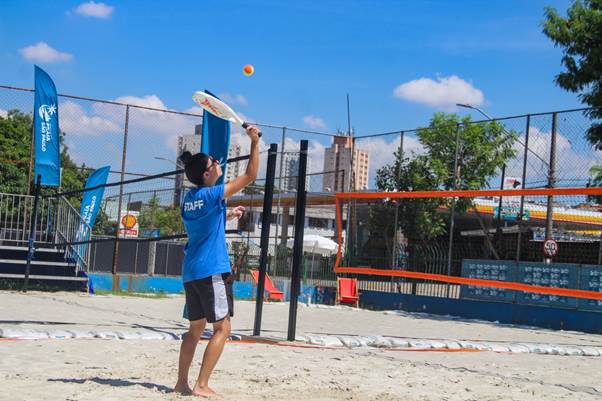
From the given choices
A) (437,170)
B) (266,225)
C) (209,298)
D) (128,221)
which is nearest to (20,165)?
(128,221)

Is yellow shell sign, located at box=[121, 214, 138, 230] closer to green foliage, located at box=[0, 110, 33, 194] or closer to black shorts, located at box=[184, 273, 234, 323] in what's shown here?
green foliage, located at box=[0, 110, 33, 194]

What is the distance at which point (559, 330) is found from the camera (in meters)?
13.8

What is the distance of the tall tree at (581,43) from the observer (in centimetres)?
1480

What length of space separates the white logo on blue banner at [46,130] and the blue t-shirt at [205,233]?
9.98 m

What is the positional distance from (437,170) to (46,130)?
8295 millimetres

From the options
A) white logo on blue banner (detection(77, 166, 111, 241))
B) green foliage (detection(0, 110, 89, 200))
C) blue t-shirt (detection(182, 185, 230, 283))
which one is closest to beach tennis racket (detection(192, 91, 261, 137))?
blue t-shirt (detection(182, 185, 230, 283))

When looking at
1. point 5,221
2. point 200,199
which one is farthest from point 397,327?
point 5,221

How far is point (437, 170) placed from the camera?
1716 centimetres

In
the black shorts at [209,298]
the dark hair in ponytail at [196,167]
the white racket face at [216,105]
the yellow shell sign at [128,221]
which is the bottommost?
the black shorts at [209,298]

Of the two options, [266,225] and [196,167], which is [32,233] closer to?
[266,225]

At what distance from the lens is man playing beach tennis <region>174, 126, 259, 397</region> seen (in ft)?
16.2

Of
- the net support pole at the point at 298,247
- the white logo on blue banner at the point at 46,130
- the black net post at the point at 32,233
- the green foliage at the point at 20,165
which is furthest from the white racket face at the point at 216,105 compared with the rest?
the green foliage at the point at 20,165

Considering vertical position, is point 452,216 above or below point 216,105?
below

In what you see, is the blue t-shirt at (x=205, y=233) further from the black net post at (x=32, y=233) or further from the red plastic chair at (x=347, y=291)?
the red plastic chair at (x=347, y=291)
